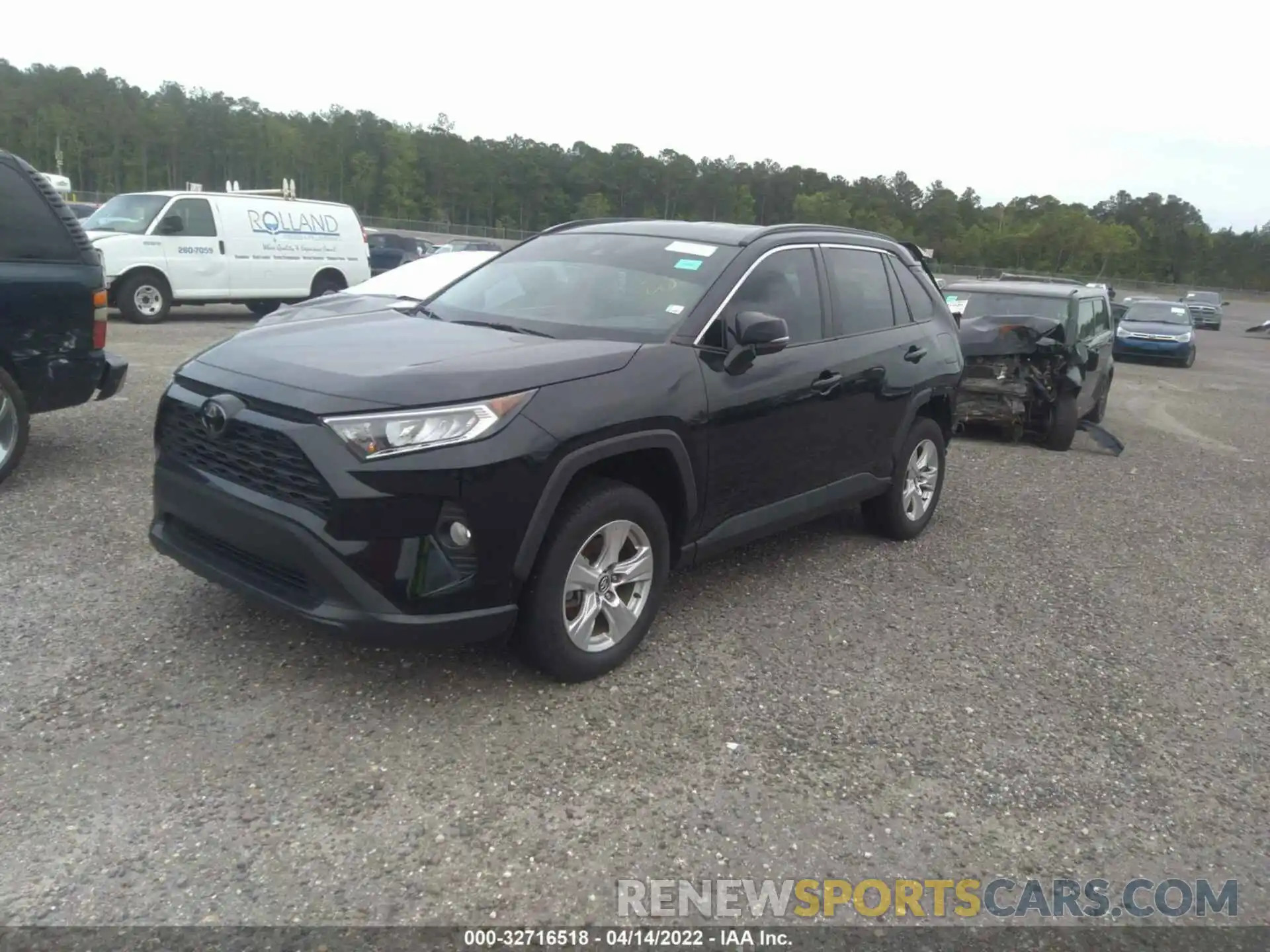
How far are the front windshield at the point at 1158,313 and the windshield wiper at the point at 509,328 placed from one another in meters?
22.9

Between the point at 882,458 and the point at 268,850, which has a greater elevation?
the point at 882,458

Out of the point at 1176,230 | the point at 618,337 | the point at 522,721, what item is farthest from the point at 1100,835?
the point at 1176,230

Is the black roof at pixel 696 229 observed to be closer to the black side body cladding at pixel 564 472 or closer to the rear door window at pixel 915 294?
the rear door window at pixel 915 294

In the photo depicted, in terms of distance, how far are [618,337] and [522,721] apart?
1623mm

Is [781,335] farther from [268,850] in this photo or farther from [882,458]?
[268,850]

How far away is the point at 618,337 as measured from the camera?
4.23 meters

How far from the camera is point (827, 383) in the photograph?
502cm

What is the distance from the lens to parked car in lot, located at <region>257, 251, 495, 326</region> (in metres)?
7.92

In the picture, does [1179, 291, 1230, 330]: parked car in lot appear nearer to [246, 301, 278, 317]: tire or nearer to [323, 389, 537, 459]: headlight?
[246, 301, 278, 317]: tire

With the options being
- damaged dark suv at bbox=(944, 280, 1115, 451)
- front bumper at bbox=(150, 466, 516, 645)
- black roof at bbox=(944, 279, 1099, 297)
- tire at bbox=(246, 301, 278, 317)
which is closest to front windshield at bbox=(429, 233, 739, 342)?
front bumper at bbox=(150, 466, 516, 645)

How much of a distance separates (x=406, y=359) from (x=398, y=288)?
19.0ft

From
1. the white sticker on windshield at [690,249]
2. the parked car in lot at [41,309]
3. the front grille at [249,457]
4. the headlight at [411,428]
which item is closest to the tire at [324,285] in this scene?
the parked car in lot at [41,309]

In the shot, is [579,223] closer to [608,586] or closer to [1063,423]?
[608,586]

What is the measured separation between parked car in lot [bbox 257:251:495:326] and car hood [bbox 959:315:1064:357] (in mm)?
5028
